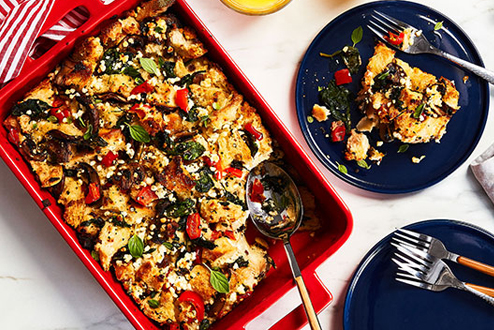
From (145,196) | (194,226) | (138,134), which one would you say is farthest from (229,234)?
(138,134)

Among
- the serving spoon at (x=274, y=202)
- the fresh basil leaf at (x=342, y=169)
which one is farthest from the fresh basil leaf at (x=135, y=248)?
the fresh basil leaf at (x=342, y=169)

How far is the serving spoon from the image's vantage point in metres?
2.72

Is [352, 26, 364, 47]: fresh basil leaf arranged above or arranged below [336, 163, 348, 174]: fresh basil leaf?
above

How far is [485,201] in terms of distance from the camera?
300 cm

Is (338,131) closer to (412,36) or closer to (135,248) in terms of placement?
(412,36)

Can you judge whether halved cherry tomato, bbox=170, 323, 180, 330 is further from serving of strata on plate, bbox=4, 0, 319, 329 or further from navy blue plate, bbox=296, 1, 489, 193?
navy blue plate, bbox=296, 1, 489, 193

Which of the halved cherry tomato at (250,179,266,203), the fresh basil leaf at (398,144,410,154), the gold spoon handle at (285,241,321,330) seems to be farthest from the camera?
the fresh basil leaf at (398,144,410,154)

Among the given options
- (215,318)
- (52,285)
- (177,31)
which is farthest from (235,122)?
(52,285)

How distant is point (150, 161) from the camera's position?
2.62 meters

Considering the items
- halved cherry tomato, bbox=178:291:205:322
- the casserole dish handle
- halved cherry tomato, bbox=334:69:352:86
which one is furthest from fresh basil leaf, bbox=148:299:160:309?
halved cherry tomato, bbox=334:69:352:86

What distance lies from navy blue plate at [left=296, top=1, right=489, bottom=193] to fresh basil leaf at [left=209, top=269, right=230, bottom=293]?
A: 916 mm

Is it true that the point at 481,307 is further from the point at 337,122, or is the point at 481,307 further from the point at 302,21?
the point at 302,21

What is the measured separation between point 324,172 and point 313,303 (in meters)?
0.78

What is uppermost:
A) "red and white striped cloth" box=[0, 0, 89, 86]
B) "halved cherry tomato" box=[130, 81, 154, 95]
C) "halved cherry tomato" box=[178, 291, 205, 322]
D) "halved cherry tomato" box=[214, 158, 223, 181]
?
"red and white striped cloth" box=[0, 0, 89, 86]
